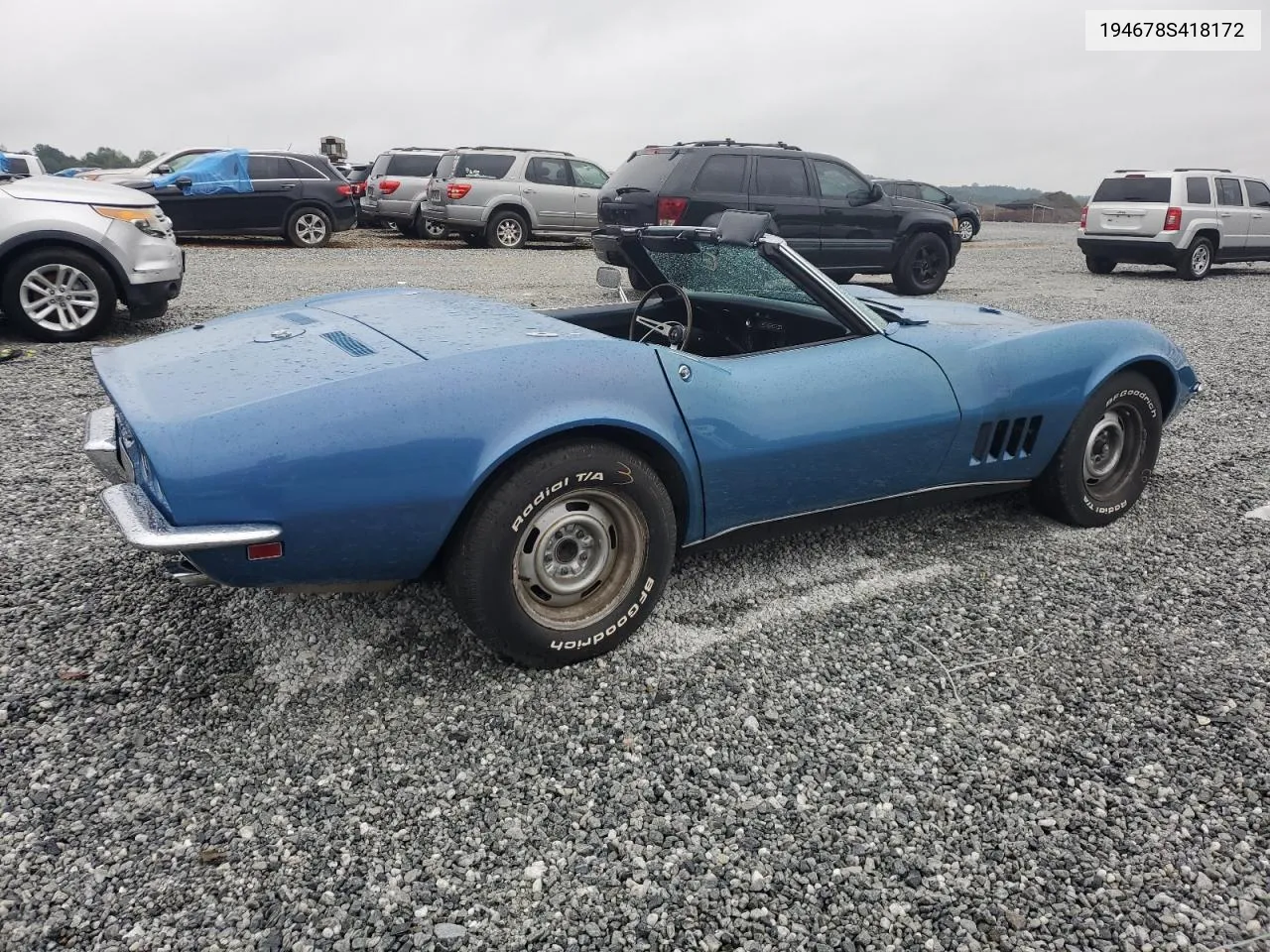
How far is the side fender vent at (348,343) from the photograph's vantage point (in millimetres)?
2619

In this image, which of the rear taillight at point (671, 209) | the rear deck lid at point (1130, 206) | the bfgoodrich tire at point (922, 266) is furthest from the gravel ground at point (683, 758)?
the rear deck lid at point (1130, 206)

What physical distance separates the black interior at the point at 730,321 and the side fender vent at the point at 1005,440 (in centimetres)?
67

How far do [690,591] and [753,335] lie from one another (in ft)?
3.27

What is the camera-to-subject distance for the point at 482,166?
620 inches

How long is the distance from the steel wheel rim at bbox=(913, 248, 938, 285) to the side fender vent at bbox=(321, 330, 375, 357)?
996 cm

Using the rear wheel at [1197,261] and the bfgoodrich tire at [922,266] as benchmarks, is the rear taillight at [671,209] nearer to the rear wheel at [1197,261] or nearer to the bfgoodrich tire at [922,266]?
the bfgoodrich tire at [922,266]

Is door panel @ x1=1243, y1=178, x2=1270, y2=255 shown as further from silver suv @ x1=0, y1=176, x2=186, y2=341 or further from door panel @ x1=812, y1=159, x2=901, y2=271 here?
silver suv @ x1=0, y1=176, x2=186, y2=341

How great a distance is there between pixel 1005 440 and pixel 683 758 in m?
1.92

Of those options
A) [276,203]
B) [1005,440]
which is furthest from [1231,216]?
[276,203]

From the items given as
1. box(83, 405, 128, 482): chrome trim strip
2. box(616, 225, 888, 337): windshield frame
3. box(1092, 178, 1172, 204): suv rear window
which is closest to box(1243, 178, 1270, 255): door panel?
box(1092, 178, 1172, 204): suv rear window

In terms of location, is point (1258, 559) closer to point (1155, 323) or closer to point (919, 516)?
point (919, 516)

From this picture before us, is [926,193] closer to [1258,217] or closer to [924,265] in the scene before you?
[1258,217]

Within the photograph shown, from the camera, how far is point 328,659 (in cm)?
279

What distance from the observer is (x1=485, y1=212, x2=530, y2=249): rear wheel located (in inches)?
631
